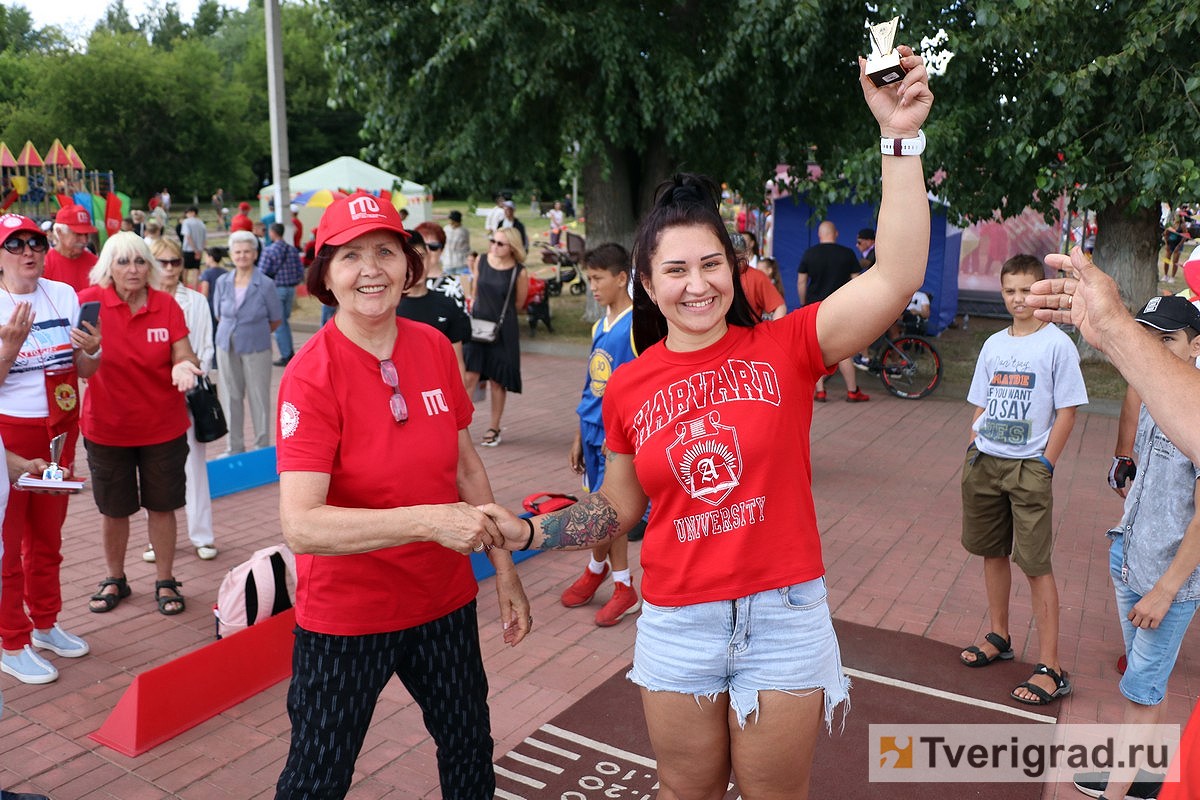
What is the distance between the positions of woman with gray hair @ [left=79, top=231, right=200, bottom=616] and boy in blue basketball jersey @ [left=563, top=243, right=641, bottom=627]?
2108 mm

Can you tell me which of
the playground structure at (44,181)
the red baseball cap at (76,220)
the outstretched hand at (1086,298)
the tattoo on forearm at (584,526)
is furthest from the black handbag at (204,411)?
the playground structure at (44,181)

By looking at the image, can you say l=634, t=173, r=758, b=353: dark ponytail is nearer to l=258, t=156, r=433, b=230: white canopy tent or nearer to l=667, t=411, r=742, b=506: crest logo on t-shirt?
l=667, t=411, r=742, b=506: crest logo on t-shirt

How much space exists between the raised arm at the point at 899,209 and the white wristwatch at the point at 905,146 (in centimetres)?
1

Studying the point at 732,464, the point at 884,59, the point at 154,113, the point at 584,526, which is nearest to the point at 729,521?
the point at 732,464

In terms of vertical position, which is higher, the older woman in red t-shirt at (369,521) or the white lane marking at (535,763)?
the older woman in red t-shirt at (369,521)

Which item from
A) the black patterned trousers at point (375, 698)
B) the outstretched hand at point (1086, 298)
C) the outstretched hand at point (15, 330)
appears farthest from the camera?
the outstretched hand at point (15, 330)

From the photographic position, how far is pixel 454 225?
57.0 ft

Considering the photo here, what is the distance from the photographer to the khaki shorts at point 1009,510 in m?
4.15

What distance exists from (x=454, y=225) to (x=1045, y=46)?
34.8ft

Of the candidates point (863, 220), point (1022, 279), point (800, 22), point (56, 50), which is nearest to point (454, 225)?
point (863, 220)

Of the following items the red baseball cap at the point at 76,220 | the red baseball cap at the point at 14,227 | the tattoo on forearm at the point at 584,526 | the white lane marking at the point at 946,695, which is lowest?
the white lane marking at the point at 946,695

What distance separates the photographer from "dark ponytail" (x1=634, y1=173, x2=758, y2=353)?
2404 millimetres

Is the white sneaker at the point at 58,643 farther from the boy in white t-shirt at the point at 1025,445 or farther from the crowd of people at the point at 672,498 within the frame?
the boy in white t-shirt at the point at 1025,445

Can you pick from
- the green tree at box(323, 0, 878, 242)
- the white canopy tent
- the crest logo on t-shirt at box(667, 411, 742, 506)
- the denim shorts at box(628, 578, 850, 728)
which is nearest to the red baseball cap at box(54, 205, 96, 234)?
the green tree at box(323, 0, 878, 242)
